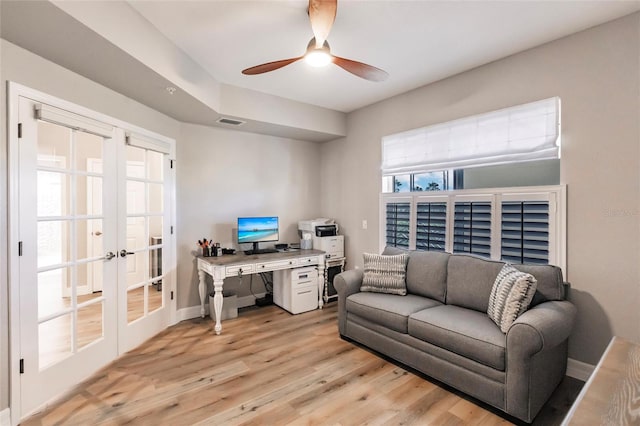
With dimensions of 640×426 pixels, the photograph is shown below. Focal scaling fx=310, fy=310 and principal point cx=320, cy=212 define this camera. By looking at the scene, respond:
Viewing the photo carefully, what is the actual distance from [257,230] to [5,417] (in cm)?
269

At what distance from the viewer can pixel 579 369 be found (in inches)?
96.2

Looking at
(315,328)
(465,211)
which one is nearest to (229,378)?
(315,328)

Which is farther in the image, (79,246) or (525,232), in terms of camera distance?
(525,232)

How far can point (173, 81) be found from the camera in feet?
8.54

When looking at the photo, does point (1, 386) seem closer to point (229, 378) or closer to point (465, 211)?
point (229, 378)

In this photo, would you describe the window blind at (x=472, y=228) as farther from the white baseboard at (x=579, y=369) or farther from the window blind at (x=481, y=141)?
the white baseboard at (x=579, y=369)

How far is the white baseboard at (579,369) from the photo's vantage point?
94.7 inches

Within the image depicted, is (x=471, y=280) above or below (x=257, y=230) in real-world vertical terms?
below

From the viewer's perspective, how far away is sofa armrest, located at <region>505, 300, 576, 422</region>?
6.23 ft

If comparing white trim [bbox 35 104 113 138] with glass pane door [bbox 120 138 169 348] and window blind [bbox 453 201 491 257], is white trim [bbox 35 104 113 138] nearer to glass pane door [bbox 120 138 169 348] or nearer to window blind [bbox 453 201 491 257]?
glass pane door [bbox 120 138 169 348]

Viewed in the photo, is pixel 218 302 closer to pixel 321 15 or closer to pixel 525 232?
pixel 321 15

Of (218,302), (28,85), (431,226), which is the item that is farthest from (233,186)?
(431,226)

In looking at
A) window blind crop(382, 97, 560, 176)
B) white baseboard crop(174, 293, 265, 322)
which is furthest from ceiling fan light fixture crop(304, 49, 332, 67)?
white baseboard crop(174, 293, 265, 322)

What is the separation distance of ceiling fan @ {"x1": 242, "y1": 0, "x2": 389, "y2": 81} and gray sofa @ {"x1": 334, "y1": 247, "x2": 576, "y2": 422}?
6.26 ft
